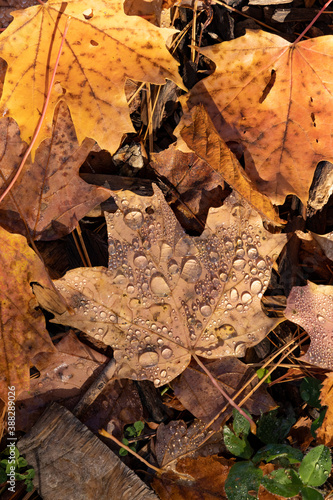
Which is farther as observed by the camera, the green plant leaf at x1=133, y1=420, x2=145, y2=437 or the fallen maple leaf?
the green plant leaf at x1=133, y1=420, x2=145, y2=437

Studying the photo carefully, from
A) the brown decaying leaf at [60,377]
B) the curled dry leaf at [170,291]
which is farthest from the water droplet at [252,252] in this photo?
the brown decaying leaf at [60,377]

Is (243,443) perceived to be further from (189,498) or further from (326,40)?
(326,40)

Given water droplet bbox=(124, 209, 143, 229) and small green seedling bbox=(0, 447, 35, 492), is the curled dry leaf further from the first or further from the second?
small green seedling bbox=(0, 447, 35, 492)

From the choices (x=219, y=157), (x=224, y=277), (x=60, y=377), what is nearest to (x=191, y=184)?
(x=219, y=157)

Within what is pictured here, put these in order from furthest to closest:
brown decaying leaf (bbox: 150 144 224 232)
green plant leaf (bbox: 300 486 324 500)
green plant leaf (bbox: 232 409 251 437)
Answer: brown decaying leaf (bbox: 150 144 224 232), green plant leaf (bbox: 232 409 251 437), green plant leaf (bbox: 300 486 324 500)

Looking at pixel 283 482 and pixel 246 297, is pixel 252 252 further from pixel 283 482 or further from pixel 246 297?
pixel 283 482

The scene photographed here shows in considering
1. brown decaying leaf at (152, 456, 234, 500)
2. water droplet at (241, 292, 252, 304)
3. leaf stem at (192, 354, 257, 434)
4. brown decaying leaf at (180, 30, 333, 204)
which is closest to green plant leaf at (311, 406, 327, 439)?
leaf stem at (192, 354, 257, 434)

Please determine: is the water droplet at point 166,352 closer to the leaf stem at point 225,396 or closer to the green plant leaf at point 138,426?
the leaf stem at point 225,396
